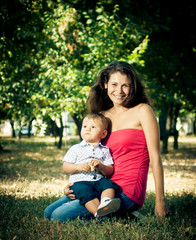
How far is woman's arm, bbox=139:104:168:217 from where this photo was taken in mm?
2993

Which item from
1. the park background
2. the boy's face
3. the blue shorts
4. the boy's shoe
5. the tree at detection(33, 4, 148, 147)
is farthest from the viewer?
the tree at detection(33, 4, 148, 147)

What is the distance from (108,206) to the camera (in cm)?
281

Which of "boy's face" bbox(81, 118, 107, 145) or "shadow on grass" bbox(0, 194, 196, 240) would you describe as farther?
"boy's face" bbox(81, 118, 107, 145)

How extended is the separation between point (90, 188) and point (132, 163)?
0.54 m

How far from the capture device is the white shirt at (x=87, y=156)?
127 inches

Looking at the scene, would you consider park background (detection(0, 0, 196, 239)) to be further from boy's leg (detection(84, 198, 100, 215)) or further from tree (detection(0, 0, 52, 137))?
boy's leg (detection(84, 198, 100, 215))

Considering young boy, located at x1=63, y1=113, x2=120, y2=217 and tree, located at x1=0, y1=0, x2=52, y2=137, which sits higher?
tree, located at x1=0, y1=0, x2=52, y2=137

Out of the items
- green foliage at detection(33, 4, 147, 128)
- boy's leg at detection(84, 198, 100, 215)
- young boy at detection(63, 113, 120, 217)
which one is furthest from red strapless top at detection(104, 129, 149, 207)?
green foliage at detection(33, 4, 147, 128)

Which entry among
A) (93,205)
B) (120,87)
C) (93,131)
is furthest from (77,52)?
(93,205)

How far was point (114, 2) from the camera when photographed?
381 inches

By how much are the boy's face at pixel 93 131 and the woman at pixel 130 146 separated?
14 cm

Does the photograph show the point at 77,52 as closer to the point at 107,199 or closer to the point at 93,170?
the point at 93,170

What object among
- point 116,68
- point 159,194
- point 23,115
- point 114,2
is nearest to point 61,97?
point 23,115

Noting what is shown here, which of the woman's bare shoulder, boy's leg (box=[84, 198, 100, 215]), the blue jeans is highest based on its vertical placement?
the woman's bare shoulder
